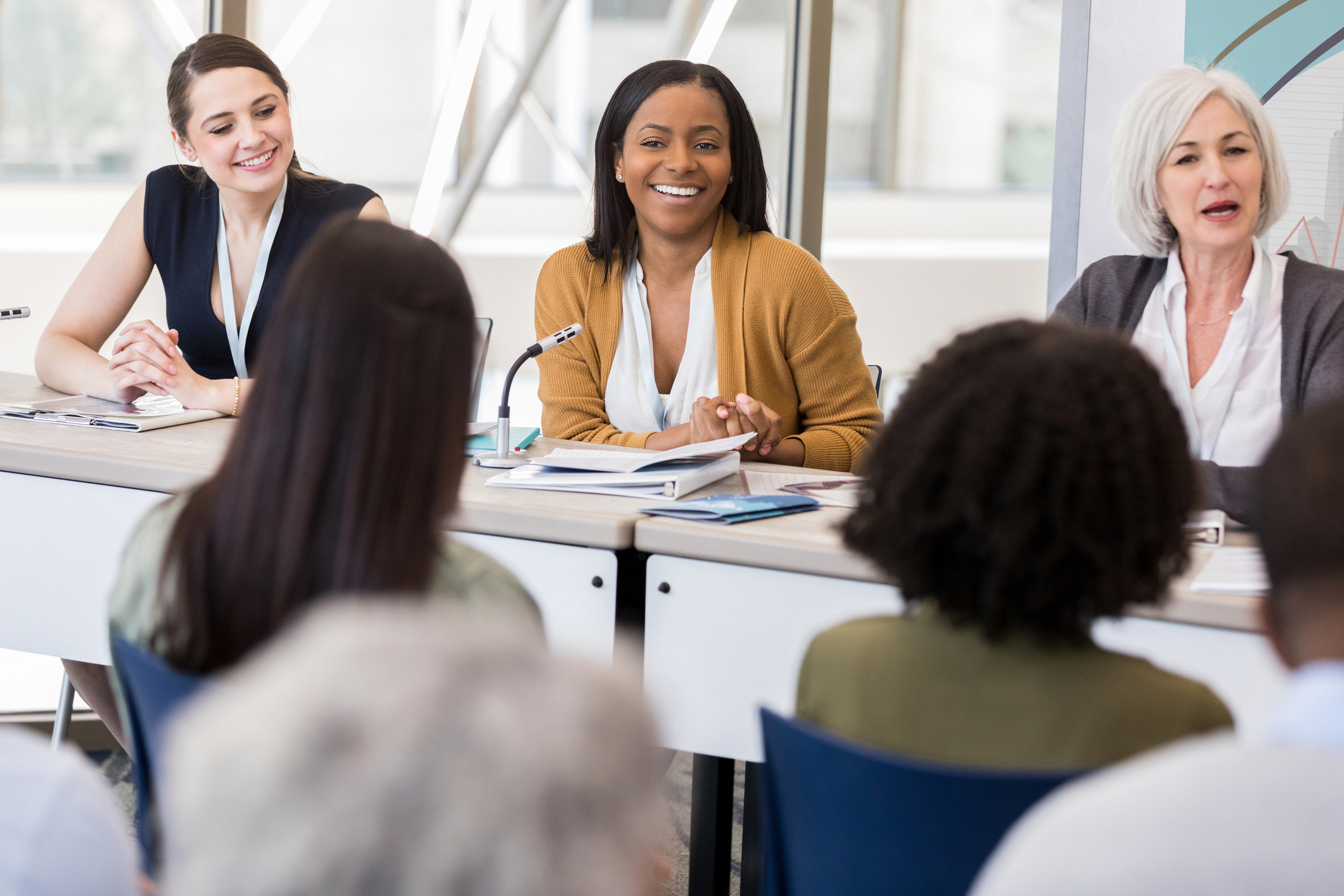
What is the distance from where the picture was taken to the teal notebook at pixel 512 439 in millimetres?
2361

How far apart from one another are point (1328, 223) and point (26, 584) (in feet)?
9.47

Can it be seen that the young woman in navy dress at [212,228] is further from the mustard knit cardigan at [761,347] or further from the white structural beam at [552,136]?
the white structural beam at [552,136]

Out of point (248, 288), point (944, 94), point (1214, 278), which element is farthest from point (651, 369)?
point (944, 94)

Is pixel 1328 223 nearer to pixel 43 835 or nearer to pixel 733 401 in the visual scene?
pixel 733 401

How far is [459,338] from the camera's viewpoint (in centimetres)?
105

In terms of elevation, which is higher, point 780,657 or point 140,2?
point 140,2

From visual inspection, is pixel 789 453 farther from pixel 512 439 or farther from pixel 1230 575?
pixel 1230 575

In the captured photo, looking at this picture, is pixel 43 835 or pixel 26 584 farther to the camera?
pixel 26 584

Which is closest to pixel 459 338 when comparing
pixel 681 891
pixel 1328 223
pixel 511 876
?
pixel 511 876

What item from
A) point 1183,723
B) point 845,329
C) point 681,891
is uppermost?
point 845,329

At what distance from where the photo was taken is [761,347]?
271cm

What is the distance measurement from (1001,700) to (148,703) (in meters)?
0.71

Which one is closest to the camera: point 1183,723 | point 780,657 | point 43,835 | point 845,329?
point 43,835

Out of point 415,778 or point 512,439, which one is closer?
point 415,778
